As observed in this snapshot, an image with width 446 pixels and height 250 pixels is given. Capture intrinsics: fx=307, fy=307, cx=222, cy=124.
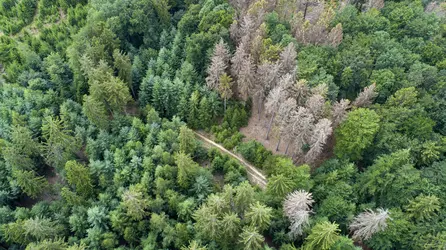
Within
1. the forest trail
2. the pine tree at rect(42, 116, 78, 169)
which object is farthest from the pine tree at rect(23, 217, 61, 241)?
the forest trail

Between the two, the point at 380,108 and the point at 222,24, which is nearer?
the point at 380,108

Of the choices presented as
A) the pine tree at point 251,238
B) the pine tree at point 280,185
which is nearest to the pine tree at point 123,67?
the pine tree at point 280,185

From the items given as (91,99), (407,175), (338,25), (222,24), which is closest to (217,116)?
(222,24)

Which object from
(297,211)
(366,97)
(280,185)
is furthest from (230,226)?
(366,97)

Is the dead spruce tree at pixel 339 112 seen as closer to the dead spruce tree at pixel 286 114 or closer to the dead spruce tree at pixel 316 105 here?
the dead spruce tree at pixel 316 105

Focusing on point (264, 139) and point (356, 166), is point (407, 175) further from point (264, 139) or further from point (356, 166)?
point (264, 139)

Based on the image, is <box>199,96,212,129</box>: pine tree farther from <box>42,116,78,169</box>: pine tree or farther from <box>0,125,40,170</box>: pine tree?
<box>0,125,40,170</box>: pine tree
